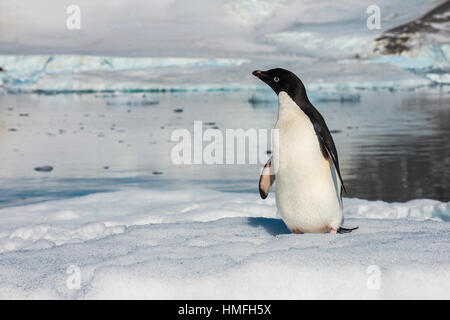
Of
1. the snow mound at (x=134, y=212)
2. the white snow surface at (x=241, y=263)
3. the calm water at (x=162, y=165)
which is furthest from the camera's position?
the calm water at (x=162, y=165)

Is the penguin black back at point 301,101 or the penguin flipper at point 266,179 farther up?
the penguin black back at point 301,101

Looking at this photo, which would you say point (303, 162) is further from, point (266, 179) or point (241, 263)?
point (241, 263)

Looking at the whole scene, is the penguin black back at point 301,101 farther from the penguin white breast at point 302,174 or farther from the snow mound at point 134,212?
the snow mound at point 134,212

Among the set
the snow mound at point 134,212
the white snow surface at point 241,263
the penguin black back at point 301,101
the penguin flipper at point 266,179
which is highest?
the penguin black back at point 301,101

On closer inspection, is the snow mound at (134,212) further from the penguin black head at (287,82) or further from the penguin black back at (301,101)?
the penguin black head at (287,82)

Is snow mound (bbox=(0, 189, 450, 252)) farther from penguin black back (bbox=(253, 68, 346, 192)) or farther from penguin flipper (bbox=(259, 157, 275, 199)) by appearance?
penguin black back (bbox=(253, 68, 346, 192))

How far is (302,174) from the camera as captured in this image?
3311mm

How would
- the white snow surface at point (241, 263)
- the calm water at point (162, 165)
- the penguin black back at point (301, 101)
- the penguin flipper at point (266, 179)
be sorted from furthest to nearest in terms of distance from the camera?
the calm water at point (162, 165) → the penguin flipper at point (266, 179) → the penguin black back at point (301, 101) → the white snow surface at point (241, 263)

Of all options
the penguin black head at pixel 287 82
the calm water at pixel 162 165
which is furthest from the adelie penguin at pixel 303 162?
the calm water at pixel 162 165

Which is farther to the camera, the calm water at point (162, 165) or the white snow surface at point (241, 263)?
the calm water at point (162, 165)

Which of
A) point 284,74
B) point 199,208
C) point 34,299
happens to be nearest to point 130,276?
point 34,299

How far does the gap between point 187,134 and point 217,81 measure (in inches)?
2419

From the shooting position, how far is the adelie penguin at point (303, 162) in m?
3.28
